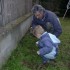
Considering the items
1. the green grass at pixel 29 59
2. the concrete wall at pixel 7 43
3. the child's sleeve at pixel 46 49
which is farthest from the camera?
the green grass at pixel 29 59

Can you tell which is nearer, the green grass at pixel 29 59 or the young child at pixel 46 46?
the young child at pixel 46 46

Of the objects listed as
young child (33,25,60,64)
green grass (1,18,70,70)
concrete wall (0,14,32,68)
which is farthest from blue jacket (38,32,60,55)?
concrete wall (0,14,32,68)

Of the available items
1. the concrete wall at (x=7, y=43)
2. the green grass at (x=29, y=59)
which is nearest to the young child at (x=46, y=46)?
the green grass at (x=29, y=59)

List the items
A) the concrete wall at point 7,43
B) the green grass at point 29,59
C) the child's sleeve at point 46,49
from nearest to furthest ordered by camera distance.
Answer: the concrete wall at point 7,43 → the child's sleeve at point 46,49 → the green grass at point 29,59

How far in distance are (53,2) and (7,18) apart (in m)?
13.4

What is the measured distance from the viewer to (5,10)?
18.8 ft

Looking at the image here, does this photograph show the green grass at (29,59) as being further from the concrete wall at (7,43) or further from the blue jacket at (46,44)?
the blue jacket at (46,44)

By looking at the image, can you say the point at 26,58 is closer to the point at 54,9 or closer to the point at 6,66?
the point at 6,66

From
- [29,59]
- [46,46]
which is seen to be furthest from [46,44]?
[29,59]

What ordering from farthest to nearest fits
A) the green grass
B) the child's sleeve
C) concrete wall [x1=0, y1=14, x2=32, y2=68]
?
the green grass, the child's sleeve, concrete wall [x1=0, y1=14, x2=32, y2=68]

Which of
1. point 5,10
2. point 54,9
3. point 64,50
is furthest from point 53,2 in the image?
point 5,10

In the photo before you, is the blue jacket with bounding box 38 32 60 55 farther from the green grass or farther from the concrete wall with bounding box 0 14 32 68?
the concrete wall with bounding box 0 14 32 68

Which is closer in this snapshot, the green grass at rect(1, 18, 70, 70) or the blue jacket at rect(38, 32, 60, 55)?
the blue jacket at rect(38, 32, 60, 55)

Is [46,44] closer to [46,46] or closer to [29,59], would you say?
[46,46]
